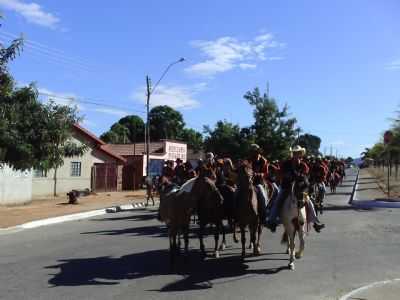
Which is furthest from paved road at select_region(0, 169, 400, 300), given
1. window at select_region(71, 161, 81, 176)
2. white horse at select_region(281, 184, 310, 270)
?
window at select_region(71, 161, 81, 176)

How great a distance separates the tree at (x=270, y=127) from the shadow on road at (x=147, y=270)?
1909 cm

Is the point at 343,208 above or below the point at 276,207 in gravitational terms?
Result: below

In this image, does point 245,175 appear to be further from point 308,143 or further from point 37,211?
point 308,143

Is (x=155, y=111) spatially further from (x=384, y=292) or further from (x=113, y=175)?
(x=384, y=292)

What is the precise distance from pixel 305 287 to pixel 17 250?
303 inches

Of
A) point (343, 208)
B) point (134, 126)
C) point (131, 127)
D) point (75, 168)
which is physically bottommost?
point (343, 208)

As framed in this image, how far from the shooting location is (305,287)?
29.1ft

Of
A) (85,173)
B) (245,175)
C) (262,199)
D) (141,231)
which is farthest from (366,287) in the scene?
(85,173)

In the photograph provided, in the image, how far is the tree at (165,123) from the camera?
101125mm

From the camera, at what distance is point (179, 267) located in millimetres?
10617

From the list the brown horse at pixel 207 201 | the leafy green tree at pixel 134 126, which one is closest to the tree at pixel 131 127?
the leafy green tree at pixel 134 126

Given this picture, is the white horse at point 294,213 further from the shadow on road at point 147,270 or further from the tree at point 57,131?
the tree at point 57,131

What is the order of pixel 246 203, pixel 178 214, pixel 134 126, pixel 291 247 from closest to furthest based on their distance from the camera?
pixel 291 247, pixel 178 214, pixel 246 203, pixel 134 126

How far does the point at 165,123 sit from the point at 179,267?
9196 cm
